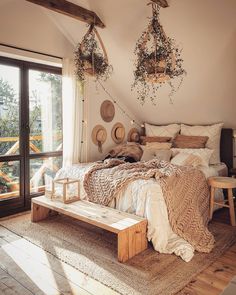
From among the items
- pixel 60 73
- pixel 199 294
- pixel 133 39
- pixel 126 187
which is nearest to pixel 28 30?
pixel 60 73

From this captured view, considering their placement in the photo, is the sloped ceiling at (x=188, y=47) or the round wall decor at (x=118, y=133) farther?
the round wall decor at (x=118, y=133)

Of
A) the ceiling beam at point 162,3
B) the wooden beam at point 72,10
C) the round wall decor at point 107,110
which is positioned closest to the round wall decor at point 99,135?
the round wall decor at point 107,110

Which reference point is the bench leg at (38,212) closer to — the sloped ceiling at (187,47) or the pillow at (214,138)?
the sloped ceiling at (187,47)

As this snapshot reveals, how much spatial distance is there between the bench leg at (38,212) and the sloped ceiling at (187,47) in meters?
2.36

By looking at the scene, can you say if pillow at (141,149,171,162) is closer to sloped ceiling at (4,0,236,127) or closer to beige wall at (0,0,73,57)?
sloped ceiling at (4,0,236,127)

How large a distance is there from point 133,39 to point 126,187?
6.63ft

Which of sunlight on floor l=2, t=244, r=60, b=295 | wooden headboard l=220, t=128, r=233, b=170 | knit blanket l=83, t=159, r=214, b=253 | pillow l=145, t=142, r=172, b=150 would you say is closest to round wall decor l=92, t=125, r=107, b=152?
pillow l=145, t=142, r=172, b=150

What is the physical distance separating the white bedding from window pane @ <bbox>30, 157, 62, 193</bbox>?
156 cm

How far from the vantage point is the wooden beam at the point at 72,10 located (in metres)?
3.29

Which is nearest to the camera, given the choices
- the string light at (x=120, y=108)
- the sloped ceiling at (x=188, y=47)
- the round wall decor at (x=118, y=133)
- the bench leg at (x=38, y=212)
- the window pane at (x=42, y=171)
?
the sloped ceiling at (x=188, y=47)

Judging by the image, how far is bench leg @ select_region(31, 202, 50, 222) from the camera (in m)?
3.44

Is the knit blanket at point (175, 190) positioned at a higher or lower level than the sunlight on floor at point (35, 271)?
higher

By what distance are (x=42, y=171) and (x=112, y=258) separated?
2087 millimetres

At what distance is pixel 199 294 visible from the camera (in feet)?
6.63
